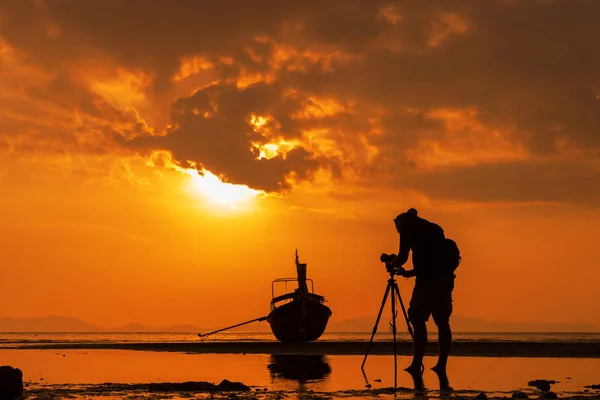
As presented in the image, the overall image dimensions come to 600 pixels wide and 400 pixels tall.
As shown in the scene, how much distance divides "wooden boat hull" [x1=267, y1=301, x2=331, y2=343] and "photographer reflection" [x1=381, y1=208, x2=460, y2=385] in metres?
32.5

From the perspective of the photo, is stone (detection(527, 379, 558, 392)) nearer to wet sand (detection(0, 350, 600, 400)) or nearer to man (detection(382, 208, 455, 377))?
wet sand (detection(0, 350, 600, 400))

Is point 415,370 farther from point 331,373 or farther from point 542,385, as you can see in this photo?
point 542,385

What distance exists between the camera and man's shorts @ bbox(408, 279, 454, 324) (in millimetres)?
15031

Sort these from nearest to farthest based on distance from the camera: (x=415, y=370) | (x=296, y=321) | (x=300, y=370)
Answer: (x=415, y=370) < (x=300, y=370) < (x=296, y=321)

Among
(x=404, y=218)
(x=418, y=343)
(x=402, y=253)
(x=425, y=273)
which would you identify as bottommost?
(x=418, y=343)

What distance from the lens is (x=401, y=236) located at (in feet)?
49.3

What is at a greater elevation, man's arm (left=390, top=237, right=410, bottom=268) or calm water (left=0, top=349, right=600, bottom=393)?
man's arm (left=390, top=237, right=410, bottom=268)

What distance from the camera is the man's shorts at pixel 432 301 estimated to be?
15031mm

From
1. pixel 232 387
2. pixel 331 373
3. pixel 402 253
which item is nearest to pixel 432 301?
pixel 402 253

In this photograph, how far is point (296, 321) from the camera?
156 ft

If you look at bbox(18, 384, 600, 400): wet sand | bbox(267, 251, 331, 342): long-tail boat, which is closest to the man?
bbox(18, 384, 600, 400): wet sand

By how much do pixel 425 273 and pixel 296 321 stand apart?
33.2 metres

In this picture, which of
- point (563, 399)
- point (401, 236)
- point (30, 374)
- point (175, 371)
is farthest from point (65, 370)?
point (563, 399)

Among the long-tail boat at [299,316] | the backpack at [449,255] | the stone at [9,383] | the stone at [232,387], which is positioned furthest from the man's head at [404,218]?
the long-tail boat at [299,316]
